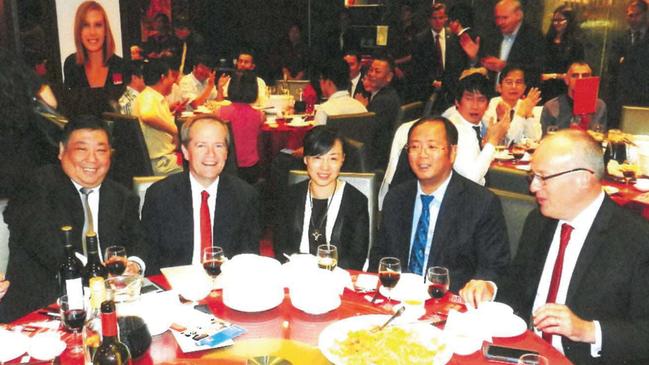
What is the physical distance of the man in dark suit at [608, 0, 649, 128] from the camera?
6.27 metres

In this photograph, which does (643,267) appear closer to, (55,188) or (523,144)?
(55,188)

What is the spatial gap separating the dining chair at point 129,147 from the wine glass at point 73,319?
2.68m

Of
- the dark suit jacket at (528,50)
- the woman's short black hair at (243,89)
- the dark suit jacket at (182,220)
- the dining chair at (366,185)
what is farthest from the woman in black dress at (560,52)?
the dark suit jacket at (182,220)

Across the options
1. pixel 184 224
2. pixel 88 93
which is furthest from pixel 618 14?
pixel 184 224

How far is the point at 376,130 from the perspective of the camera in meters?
5.41

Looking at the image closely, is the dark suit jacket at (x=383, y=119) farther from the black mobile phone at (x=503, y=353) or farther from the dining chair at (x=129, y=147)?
the black mobile phone at (x=503, y=353)

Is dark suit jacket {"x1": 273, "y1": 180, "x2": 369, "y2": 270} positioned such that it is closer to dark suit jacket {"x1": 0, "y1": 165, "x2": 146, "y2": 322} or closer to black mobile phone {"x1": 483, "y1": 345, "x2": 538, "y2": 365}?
dark suit jacket {"x1": 0, "y1": 165, "x2": 146, "y2": 322}

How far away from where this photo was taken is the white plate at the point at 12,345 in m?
1.64

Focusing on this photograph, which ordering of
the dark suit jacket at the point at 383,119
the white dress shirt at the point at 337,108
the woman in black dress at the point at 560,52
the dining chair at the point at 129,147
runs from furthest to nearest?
the woman in black dress at the point at 560,52
the dark suit jacket at the point at 383,119
the white dress shirt at the point at 337,108
the dining chair at the point at 129,147

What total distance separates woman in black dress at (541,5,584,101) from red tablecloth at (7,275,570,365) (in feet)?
16.8

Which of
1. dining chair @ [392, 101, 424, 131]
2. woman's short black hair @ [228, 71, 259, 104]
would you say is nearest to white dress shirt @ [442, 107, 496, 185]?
dining chair @ [392, 101, 424, 131]

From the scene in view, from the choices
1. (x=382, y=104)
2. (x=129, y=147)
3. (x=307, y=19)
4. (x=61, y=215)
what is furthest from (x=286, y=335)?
(x=307, y=19)

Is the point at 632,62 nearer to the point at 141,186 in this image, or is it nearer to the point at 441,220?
the point at 441,220

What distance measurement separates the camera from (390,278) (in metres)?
1.99
